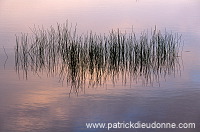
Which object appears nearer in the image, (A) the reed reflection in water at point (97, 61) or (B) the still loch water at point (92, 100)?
(B) the still loch water at point (92, 100)

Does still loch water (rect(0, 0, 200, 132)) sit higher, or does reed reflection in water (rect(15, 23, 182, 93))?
reed reflection in water (rect(15, 23, 182, 93))

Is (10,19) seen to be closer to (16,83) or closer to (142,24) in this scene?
(142,24)

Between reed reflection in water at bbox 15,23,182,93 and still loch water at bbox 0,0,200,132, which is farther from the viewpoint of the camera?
reed reflection in water at bbox 15,23,182,93

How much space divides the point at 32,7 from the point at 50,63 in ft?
23.8

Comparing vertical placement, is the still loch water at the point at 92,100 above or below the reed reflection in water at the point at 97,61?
below

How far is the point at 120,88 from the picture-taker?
5.36 m

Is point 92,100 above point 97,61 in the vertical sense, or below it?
below

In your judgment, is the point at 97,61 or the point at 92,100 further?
the point at 97,61

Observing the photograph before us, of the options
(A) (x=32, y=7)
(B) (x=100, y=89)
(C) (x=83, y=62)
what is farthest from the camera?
(A) (x=32, y=7)

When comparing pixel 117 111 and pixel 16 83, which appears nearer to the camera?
pixel 117 111

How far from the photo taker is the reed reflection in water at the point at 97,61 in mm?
5816

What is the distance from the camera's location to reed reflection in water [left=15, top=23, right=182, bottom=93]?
582 centimetres

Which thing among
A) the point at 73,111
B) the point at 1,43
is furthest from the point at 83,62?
the point at 1,43

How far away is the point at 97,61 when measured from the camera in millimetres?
6160
